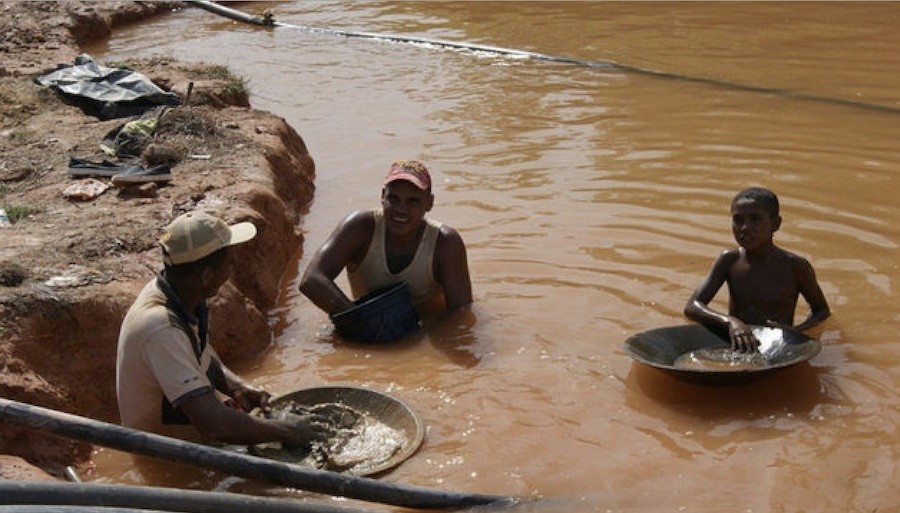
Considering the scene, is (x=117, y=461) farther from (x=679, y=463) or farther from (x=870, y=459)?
(x=870, y=459)

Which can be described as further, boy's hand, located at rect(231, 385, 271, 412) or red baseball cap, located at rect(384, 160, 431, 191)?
red baseball cap, located at rect(384, 160, 431, 191)

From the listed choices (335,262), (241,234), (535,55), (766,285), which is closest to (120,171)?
(335,262)

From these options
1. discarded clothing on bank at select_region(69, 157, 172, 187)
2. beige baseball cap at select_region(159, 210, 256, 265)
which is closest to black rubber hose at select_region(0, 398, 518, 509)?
beige baseball cap at select_region(159, 210, 256, 265)

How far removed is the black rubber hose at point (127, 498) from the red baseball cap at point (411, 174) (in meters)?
2.73

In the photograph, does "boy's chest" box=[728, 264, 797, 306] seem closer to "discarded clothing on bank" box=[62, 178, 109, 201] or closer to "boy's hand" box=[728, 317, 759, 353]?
"boy's hand" box=[728, 317, 759, 353]

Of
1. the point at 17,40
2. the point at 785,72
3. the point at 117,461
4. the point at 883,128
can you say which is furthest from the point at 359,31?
the point at 117,461

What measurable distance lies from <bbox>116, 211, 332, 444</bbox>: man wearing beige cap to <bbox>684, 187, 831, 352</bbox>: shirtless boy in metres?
2.45

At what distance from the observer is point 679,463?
473 cm

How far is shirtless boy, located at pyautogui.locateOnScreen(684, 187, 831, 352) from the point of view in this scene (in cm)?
557

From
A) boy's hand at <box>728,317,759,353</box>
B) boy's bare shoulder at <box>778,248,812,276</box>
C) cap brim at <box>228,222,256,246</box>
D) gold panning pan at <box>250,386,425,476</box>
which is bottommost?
gold panning pan at <box>250,386,425,476</box>

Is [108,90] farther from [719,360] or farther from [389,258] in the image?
[719,360]

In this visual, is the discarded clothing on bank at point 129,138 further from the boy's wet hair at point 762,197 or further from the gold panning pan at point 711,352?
the boy's wet hair at point 762,197

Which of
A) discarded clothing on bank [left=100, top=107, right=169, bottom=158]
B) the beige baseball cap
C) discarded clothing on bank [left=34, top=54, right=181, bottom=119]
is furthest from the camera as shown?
discarded clothing on bank [left=34, top=54, right=181, bottom=119]

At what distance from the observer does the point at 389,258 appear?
243 inches
